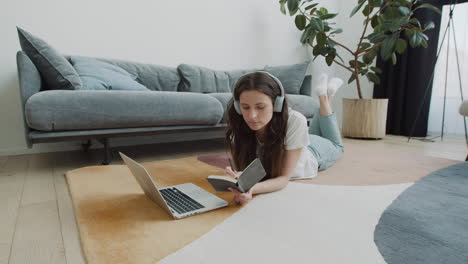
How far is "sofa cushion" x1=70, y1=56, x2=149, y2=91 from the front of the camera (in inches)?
78.2

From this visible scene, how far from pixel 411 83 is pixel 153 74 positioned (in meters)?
2.90

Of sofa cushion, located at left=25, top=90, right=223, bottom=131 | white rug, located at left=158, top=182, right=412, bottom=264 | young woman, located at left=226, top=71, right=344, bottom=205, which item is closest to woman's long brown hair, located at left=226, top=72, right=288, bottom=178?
young woman, located at left=226, top=71, right=344, bottom=205

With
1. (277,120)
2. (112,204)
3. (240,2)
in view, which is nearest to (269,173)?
(277,120)

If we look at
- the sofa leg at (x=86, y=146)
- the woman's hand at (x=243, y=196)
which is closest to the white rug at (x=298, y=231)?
the woman's hand at (x=243, y=196)

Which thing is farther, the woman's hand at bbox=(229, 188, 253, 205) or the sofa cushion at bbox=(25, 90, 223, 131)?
the sofa cushion at bbox=(25, 90, 223, 131)

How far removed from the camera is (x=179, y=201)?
1.15m

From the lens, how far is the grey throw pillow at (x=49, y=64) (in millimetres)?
Answer: 1752

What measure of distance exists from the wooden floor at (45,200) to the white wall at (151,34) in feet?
1.66

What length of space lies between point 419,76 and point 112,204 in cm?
347

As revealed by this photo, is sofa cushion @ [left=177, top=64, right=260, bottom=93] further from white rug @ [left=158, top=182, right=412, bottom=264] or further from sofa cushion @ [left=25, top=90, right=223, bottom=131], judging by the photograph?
white rug @ [left=158, top=182, right=412, bottom=264]

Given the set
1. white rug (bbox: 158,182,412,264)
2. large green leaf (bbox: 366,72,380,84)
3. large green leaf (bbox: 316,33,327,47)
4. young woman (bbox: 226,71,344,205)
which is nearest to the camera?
white rug (bbox: 158,182,412,264)

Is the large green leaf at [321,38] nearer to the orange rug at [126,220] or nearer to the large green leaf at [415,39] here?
the large green leaf at [415,39]

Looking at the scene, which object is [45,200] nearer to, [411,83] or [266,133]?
[266,133]

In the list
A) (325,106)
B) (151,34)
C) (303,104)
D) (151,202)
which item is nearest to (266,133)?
(151,202)
